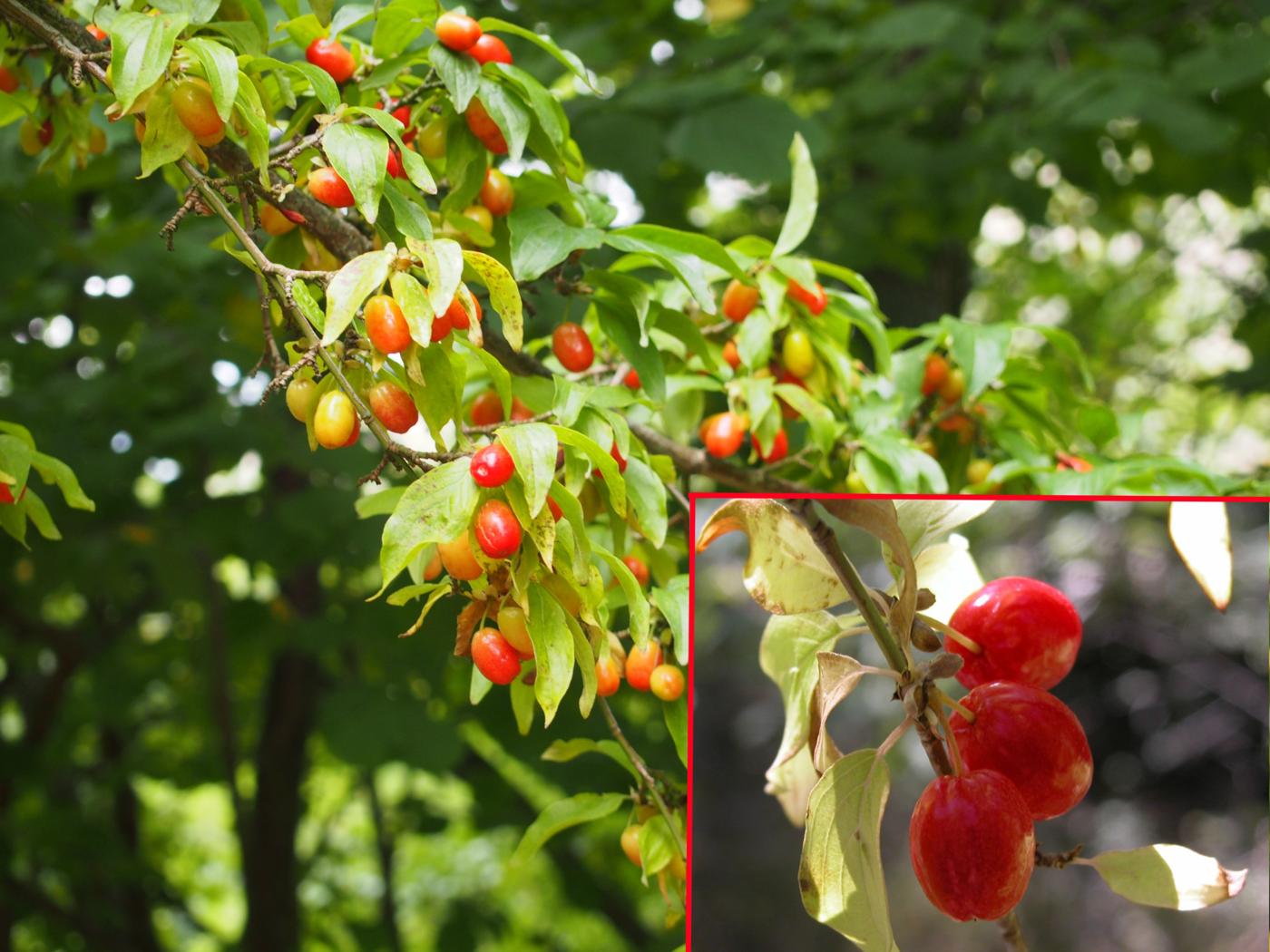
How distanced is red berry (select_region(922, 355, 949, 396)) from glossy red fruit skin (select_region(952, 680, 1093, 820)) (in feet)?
2.17

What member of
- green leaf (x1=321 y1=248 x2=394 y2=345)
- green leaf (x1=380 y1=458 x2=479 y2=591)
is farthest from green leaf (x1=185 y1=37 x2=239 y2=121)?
green leaf (x1=380 y1=458 x2=479 y2=591)

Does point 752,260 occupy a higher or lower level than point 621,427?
lower

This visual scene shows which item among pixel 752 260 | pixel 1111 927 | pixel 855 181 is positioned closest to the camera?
pixel 1111 927

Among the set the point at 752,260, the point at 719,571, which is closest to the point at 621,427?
the point at 719,571

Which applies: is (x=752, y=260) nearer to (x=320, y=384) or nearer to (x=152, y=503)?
(x=320, y=384)

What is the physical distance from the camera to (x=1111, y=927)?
2.67ft

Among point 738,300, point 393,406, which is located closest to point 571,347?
point 738,300

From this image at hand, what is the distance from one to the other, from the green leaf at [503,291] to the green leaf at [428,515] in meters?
0.12

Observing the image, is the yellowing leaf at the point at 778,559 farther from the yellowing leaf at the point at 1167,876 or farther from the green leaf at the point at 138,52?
the green leaf at the point at 138,52

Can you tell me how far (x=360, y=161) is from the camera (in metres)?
0.72

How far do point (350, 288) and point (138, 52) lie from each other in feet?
0.65

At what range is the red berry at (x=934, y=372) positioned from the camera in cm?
136

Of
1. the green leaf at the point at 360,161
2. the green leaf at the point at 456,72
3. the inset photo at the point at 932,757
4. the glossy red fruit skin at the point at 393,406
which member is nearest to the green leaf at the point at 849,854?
the inset photo at the point at 932,757

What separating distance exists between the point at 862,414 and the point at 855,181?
1723mm
